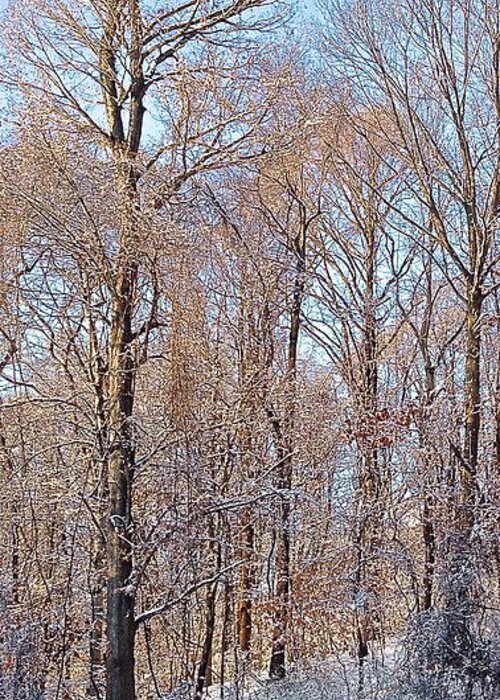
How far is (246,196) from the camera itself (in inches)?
331

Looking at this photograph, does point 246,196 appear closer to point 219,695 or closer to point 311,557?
point 311,557

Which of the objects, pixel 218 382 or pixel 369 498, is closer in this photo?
pixel 218 382

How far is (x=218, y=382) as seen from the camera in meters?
6.61

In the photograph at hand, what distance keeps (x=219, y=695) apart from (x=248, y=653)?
59 centimetres

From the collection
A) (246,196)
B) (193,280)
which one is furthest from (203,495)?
(246,196)

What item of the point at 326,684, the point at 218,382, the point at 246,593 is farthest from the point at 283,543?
the point at 218,382

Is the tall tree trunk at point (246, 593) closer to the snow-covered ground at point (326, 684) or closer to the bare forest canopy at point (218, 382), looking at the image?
the bare forest canopy at point (218, 382)

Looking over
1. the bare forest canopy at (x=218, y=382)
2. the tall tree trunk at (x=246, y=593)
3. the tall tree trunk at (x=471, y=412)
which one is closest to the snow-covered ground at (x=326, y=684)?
the bare forest canopy at (x=218, y=382)

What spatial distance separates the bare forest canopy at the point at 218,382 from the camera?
5.05 metres

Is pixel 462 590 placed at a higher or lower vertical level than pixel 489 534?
lower

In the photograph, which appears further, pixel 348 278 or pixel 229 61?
pixel 348 278

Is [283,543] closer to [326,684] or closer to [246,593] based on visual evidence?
[246,593]

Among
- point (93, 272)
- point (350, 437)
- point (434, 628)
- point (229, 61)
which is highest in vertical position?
point (229, 61)

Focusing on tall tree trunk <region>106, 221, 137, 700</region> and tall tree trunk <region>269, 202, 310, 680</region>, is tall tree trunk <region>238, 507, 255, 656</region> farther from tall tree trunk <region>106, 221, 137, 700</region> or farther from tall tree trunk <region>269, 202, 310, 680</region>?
tall tree trunk <region>106, 221, 137, 700</region>
